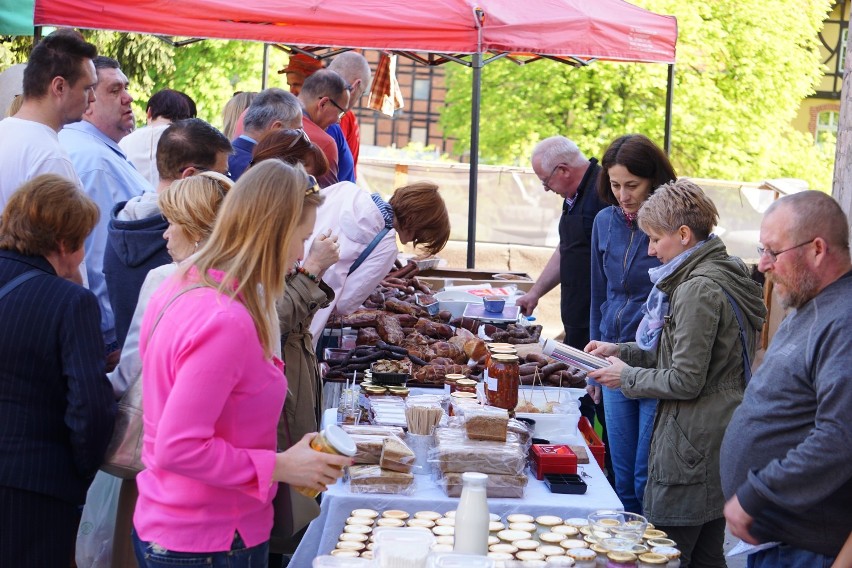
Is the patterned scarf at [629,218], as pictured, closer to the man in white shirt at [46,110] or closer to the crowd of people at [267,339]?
the crowd of people at [267,339]

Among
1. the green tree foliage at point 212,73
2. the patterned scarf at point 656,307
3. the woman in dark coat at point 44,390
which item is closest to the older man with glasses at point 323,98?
the patterned scarf at point 656,307

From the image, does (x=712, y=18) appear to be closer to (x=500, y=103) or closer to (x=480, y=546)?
(x=500, y=103)

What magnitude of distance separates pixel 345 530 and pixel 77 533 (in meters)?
1.03

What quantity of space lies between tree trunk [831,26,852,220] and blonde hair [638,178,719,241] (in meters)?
0.53

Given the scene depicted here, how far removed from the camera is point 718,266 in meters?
3.98

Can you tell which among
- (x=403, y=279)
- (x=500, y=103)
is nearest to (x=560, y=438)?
(x=403, y=279)

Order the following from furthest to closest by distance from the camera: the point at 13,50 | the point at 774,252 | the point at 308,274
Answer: the point at 13,50
the point at 308,274
the point at 774,252

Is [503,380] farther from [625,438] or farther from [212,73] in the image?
[212,73]

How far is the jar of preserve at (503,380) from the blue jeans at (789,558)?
1.19m

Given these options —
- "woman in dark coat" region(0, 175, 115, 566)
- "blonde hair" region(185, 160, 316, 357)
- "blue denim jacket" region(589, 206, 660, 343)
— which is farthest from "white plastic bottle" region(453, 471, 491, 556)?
"blue denim jacket" region(589, 206, 660, 343)

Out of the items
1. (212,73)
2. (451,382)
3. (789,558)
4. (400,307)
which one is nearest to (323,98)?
(400,307)

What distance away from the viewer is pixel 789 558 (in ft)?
9.88

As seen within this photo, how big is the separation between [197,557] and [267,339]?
1.92 ft

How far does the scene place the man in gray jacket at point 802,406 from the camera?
2.79 meters
